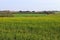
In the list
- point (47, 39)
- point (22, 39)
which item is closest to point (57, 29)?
point (47, 39)

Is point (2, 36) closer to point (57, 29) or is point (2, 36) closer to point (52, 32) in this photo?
point (52, 32)

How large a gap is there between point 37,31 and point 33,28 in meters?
1.31

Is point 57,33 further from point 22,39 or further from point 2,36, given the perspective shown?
point 2,36

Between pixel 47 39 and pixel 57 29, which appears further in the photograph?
pixel 57 29

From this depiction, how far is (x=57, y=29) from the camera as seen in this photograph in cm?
2064

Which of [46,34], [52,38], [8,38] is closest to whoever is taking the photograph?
[8,38]

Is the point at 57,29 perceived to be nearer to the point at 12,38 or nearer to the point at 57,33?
the point at 57,33

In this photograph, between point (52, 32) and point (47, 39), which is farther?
point (52, 32)

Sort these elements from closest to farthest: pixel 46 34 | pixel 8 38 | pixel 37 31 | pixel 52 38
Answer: pixel 8 38 < pixel 52 38 < pixel 46 34 < pixel 37 31

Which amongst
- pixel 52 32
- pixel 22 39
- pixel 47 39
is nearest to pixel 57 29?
pixel 52 32

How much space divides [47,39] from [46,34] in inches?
76.1

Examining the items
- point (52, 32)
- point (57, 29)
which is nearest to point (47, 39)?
point (52, 32)

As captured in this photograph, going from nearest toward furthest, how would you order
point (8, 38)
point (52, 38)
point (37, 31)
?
point (8, 38) < point (52, 38) < point (37, 31)

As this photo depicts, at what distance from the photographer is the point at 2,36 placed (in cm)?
1623
